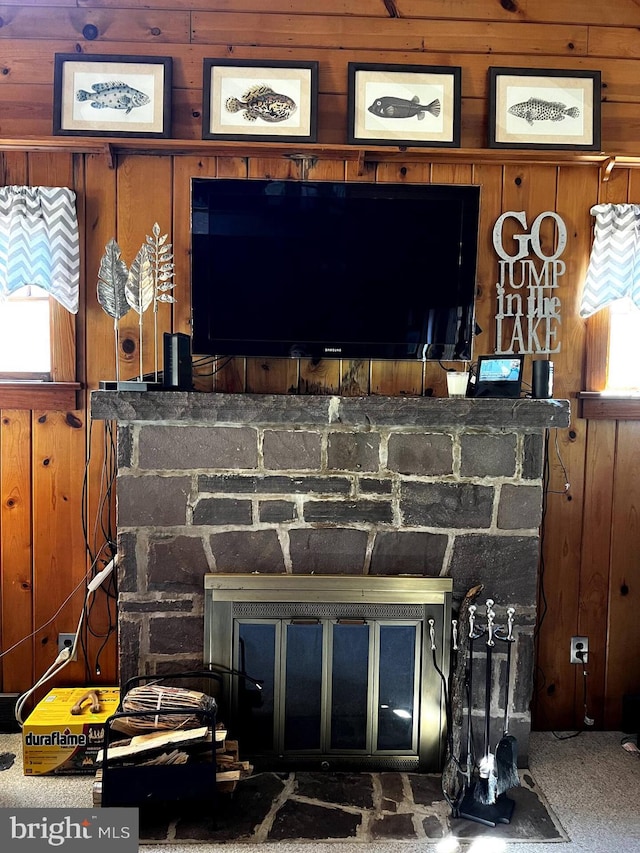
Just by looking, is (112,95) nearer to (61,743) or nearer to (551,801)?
(61,743)

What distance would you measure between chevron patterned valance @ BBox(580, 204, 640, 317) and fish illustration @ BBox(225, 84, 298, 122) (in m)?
1.19

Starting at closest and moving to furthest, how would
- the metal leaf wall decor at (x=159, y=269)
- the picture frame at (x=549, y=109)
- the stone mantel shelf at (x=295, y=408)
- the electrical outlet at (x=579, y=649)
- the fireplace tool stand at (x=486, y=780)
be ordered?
the fireplace tool stand at (x=486, y=780), the stone mantel shelf at (x=295, y=408), the metal leaf wall decor at (x=159, y=269), the picture frame at (x=549, y=109), the electrical outlet at (x=579, y=649)

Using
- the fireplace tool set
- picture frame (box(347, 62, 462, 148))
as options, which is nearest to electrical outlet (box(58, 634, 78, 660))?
the fireplace tool set

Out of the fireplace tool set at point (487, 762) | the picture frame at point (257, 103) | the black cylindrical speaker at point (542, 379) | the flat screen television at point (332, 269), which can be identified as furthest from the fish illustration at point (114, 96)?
the fireplace tool set at point (487, 762)

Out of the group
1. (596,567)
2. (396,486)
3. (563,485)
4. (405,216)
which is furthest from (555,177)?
(596,567)

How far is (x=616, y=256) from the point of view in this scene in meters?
2.37

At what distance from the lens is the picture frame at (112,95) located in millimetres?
2303

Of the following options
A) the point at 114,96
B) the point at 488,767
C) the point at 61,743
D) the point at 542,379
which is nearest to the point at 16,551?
the point at 61,743

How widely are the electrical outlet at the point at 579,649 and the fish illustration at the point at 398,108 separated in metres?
2.05

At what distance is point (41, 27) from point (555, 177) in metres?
1.96

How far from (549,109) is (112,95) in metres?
1.59

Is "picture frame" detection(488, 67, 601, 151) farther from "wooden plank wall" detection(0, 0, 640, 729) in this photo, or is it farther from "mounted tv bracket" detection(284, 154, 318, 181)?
"mounted tv bracket" detection(284, 154, 318, 181)

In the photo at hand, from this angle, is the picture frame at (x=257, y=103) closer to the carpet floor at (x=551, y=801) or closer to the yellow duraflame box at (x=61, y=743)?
the yellow duraflame box at (x=61, y=743)

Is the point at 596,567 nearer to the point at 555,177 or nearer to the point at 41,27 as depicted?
the point at 555,177
